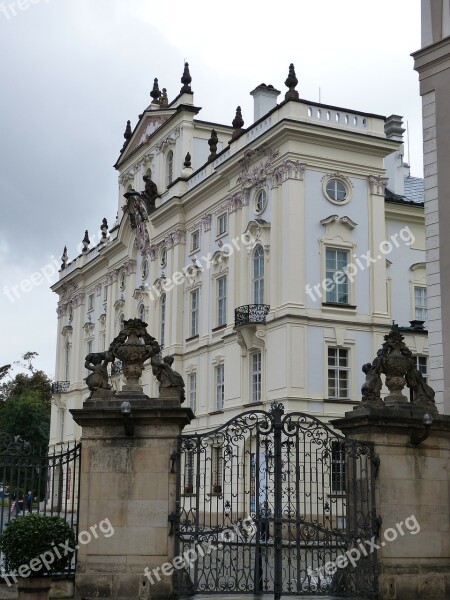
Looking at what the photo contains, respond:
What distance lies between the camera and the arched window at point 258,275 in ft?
126

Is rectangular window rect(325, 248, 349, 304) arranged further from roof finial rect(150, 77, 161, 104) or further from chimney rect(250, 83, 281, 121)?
roof finial rect(150, 77, 161, 104)

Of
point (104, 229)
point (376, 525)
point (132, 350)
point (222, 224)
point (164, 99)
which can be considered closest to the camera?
point (376, 525)

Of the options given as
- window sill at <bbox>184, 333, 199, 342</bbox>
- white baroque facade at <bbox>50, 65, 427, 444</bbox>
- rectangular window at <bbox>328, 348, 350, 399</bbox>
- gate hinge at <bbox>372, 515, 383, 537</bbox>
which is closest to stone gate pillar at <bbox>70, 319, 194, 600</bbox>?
gate hinge at <bbox>372, 515, 383, 537</bbox>

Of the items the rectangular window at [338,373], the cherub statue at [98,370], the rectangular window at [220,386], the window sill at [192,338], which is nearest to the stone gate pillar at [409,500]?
the cherub statue at [98,370]

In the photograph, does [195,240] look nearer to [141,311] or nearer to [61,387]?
[141,311]

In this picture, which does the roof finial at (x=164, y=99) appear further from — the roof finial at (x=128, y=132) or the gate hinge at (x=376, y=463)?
the gate hinge at (x=376, y=463)

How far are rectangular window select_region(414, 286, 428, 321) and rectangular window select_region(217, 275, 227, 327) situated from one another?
8284 mm

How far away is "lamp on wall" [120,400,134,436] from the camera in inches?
579

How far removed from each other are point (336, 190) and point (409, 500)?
23649 mm

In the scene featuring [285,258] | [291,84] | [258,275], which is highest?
[291,84]

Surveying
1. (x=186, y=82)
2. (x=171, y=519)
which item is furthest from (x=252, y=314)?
(x=171, y=519)

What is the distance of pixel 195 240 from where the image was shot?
147 ft

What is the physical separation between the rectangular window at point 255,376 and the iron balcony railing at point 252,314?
1379 mm

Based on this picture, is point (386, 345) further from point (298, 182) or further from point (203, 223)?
point (203, 223)
